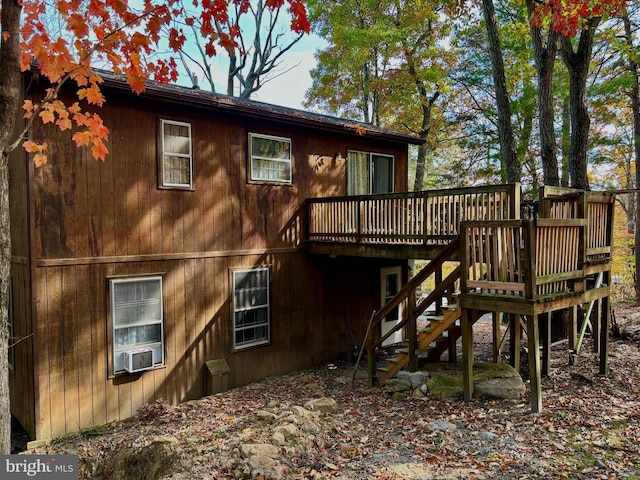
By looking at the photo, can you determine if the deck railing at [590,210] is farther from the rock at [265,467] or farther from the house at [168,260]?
the rock at [265,467]

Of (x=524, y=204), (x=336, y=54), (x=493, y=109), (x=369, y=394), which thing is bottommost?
(x=369, y=394)

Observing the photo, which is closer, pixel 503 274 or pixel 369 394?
pixel 503 274

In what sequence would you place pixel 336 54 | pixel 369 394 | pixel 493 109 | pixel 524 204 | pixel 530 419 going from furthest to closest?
pixel 336 54
pixel 493 109
pixel 524 204
pixel 369 394
pixel 530 419

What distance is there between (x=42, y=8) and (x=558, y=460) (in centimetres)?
874

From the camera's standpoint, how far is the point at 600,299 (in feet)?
25.0

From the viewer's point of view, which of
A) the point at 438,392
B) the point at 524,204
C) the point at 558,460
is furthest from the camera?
the point at 524,204

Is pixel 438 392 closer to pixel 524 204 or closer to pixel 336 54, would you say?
pixel 524 204

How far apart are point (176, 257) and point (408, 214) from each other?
186 inches

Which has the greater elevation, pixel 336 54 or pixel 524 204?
pixel 336 54

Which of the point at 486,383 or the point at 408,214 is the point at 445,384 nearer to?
the point at 486,383

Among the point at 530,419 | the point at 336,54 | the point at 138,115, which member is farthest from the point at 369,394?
the point at 336,54

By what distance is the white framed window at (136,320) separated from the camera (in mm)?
7711

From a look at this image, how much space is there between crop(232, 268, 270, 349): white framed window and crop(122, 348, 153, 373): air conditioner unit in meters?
1.91

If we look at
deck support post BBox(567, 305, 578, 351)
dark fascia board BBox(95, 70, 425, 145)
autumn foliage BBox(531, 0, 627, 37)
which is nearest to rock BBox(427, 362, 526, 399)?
deck support post BBox(567, 305, 578, 351)
